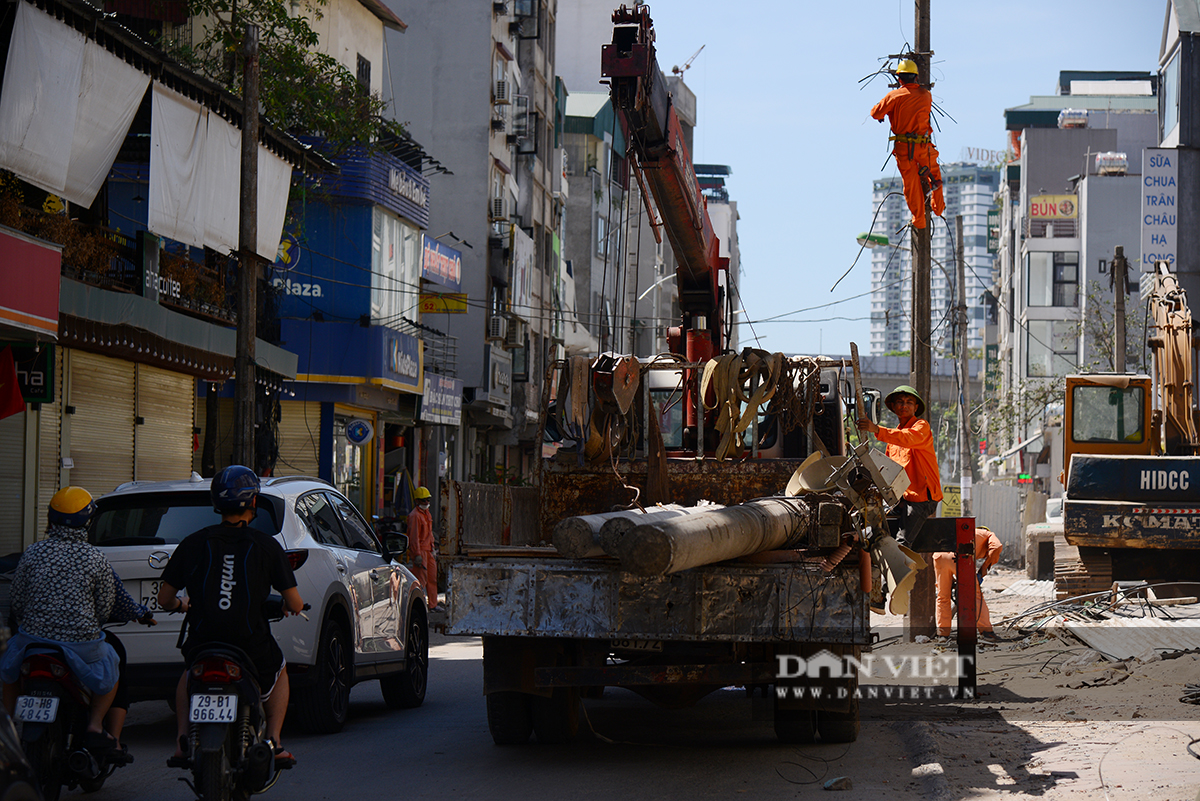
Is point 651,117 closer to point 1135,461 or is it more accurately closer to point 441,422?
point 1135,461

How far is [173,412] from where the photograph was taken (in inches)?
898

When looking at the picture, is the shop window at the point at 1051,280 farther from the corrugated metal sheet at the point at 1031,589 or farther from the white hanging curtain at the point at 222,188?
the white hanging curtain at the point at 222,188

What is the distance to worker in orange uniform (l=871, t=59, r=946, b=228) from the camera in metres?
14.2

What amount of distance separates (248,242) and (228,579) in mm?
11633

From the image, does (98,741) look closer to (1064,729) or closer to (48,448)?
(1064,729)

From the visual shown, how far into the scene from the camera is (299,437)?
29875 millimetres

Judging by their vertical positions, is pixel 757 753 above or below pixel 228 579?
below

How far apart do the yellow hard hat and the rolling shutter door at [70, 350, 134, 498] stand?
1250 centimetres

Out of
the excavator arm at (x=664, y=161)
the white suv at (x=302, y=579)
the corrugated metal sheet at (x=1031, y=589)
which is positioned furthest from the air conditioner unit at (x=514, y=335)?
the white suv at (x=302, y=579)

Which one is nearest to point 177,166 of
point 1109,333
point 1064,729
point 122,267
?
point 122,267

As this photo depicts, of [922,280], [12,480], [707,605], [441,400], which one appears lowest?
[707,605]

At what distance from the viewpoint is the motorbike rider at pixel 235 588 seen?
6.21m

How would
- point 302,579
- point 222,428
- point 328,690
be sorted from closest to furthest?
point 302,579
point 328,690
point 222,428

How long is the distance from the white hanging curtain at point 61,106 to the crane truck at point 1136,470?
11229mm
